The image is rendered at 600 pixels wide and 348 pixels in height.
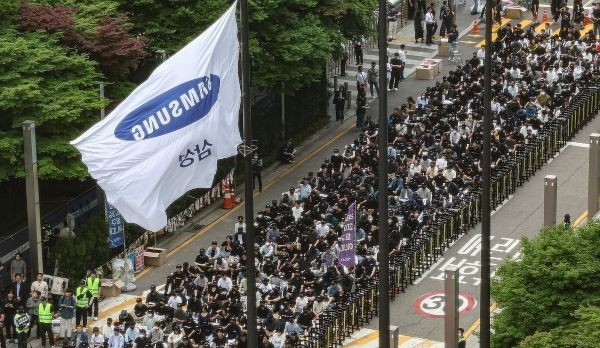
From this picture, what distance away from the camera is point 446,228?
44.4 m

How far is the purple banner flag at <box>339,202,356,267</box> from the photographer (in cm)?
3900

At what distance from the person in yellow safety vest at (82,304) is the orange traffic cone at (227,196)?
9.16 m

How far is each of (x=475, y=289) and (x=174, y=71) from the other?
18.5 metres

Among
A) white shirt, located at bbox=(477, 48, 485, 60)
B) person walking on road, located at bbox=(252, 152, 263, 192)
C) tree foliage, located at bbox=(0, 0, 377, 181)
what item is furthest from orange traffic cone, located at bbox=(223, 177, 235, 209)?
white shirt, located at bbox=(477, 48, 485, 60)

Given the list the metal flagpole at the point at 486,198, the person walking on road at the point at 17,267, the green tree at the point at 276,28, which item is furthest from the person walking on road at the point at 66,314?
the metal flagpole at the point at 486,198

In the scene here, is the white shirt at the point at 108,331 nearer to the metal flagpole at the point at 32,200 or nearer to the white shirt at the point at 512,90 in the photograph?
the metal flagpole at the point at 32,200

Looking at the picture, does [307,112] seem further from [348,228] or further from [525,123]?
[348,228]

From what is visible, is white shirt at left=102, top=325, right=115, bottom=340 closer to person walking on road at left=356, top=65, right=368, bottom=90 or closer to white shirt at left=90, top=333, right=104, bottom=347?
white shirt at left=90, top=333, right=104, bottom=347

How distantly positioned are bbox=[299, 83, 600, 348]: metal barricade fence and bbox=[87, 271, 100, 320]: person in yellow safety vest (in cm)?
667

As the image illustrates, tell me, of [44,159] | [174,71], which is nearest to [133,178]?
[174,71]

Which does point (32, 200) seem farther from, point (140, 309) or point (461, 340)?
point (461, 340)

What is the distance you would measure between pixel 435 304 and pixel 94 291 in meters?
9.23

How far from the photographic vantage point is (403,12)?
217ft

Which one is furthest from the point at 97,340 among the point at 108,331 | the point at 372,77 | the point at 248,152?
the point at 372,77
